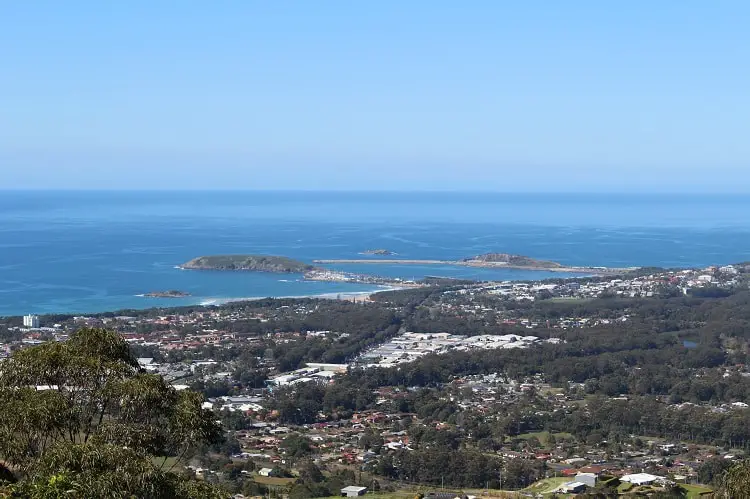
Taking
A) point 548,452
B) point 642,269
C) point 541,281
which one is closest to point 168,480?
point 548,452

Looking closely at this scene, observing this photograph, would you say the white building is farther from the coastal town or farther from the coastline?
the coastline

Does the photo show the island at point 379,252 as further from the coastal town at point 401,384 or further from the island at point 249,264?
the coastal town at point 401,384

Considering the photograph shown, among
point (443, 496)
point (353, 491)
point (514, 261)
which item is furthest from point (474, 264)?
point (443, 496)

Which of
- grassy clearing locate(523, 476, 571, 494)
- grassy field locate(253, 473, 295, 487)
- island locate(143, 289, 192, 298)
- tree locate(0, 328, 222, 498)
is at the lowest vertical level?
island locate(143, 289, 192, 298)

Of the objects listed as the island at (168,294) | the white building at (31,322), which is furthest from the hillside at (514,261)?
the white building at (31,322)

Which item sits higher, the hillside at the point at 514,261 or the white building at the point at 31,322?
the hillside at the point at 514,261

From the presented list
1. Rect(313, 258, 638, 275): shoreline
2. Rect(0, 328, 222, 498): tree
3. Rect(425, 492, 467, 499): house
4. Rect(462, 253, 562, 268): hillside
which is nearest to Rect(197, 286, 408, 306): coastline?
Rect(313, 258, 638, 275): shoreline
